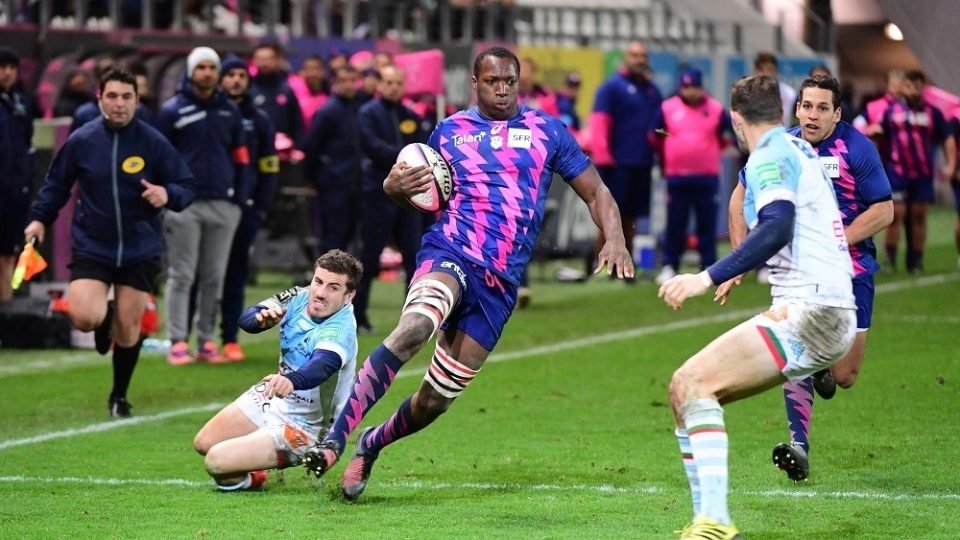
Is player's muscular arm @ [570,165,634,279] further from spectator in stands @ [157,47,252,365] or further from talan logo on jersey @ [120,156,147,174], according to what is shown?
spectator in stands @ [157,47,252,365]

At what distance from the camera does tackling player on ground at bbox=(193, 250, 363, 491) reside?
8719mm

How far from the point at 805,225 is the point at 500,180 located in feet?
6.36

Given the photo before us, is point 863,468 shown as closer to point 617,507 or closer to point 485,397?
point 617,507

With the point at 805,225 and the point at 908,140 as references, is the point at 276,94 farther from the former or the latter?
the point at 805,225

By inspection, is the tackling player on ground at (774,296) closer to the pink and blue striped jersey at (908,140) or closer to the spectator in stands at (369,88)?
the spectator in stands at (369,88)

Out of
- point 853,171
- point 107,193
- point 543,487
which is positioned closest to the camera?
point 543,487

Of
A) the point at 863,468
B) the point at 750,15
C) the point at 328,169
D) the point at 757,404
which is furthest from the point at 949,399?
the point at 750,15

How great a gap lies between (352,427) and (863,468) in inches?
120

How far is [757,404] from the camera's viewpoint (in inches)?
491

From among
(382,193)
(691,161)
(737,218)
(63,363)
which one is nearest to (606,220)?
(737,218)

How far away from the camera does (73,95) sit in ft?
62.0

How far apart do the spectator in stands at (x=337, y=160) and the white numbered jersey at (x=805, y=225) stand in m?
9.86

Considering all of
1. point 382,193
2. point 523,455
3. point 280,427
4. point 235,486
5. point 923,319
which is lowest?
point 923,319

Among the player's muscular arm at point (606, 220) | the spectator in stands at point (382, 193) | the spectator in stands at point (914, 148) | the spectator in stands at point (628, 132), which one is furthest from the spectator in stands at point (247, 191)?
the spectator in stands at point (914, 148)
